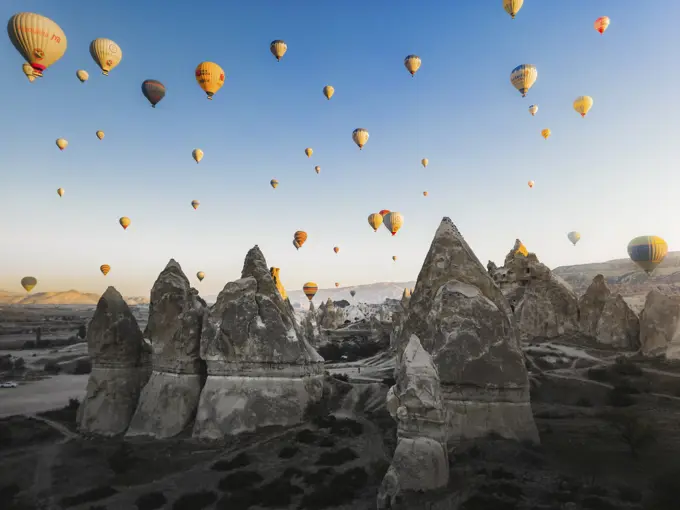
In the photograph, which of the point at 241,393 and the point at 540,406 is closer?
the point at 241,393

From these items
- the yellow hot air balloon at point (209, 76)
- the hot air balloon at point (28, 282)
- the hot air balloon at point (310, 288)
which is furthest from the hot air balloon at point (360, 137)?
the hot air balloon at point (28, 282)

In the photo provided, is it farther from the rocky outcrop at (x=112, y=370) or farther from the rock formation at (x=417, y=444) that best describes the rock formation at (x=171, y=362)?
the rock formation at (x=417, y=444)

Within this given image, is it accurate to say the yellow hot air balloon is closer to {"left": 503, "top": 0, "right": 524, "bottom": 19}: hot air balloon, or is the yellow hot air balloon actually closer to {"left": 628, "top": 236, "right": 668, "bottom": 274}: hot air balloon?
{"left": 503, "top": 0, "right": 524, "bottom": 19}: hot air balloon

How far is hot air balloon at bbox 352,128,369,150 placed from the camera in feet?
143

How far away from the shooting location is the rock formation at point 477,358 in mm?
16891

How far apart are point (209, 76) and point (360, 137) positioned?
1492 cm

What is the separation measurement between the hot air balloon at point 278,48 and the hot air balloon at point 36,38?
16798 mm

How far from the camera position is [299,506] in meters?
14.0

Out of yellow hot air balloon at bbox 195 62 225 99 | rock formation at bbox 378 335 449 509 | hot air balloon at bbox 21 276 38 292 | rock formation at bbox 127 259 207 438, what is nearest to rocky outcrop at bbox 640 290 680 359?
rock formation at bbox 378 335 449 509

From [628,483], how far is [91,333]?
24864 mm

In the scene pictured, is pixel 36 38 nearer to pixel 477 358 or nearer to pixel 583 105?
pixel 477 358

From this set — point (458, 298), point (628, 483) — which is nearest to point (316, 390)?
point (458, 298)

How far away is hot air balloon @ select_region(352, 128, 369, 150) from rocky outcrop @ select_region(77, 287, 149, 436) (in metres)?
26.6

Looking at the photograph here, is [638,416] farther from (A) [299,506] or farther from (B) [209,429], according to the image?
(B) [209,429]
